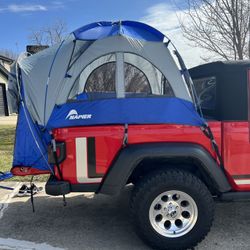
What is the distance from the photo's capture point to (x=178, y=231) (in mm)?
3848

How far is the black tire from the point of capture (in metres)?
3.76

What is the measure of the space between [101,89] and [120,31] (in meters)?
0.65

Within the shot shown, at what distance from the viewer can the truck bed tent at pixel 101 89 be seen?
12.4ft

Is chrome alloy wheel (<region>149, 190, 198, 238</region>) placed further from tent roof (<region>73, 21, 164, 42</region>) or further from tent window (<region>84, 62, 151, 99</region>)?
tent roof (<region>73, 21, 164, 42</region>)

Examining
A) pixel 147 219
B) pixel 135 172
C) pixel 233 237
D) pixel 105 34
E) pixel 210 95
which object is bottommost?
pixel 233 237

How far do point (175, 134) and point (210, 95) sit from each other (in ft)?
3.03

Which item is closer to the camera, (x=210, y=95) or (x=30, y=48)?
(x=210, y=95)

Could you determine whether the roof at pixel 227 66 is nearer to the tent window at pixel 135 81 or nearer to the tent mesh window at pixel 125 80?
the tent mesh window at pixel 125 80

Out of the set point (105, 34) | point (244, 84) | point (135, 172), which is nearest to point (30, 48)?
point (105, 34)

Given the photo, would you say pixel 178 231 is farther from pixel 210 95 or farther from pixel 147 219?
pixel 210 95

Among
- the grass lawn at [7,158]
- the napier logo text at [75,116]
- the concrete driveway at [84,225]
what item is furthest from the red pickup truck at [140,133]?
the grass lawn at [7,158]

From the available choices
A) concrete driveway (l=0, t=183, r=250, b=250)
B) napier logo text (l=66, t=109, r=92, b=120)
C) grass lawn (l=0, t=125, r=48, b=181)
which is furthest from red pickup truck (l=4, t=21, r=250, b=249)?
grass lawn (l=0, t=125, r=48, b=181)

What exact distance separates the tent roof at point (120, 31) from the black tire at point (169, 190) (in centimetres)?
139

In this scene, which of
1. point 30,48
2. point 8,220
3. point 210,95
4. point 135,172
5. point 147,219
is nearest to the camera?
point 147,219
